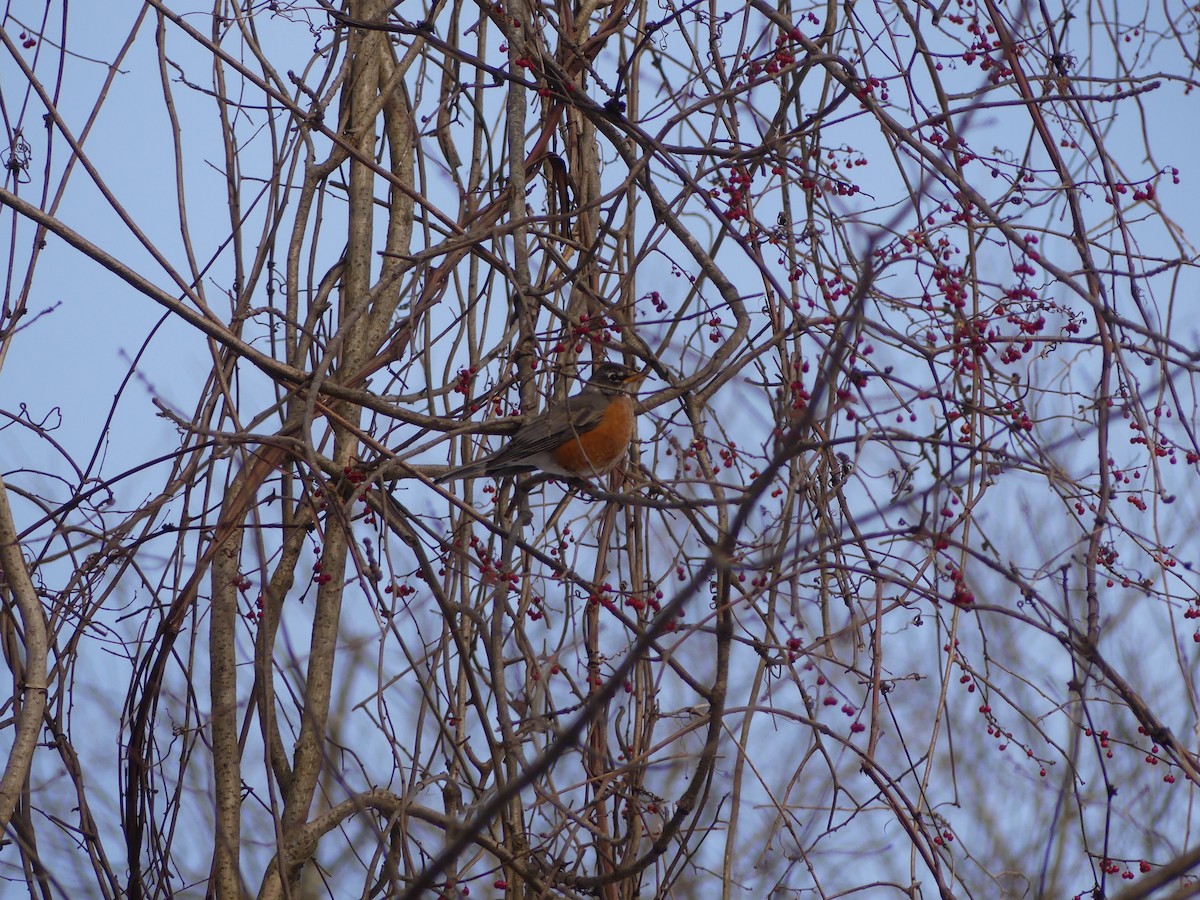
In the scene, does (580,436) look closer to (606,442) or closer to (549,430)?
(549,430)

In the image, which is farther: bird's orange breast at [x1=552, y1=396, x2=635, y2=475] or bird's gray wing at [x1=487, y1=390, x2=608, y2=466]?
bird's orange breast at [x1=552, y1=396, x2=635, y2=475]

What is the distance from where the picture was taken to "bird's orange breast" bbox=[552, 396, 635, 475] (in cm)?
325

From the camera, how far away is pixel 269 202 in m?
3.37

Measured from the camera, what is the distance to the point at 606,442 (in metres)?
3.57

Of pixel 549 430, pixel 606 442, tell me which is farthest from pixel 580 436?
pixel 606 442

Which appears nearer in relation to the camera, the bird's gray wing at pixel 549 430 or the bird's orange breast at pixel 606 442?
the bird's gray wing at pixel 549 430

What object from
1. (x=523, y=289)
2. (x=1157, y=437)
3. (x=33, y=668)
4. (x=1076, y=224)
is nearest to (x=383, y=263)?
(x=523, y=289)

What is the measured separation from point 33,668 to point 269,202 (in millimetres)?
1490

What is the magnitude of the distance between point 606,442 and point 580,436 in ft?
2.04

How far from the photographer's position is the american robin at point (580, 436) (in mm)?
3092

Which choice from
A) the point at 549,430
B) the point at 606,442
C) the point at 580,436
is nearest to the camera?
the point at 580,436

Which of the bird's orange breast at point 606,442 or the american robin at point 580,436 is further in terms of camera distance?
the bird's orange breast at point 606,442

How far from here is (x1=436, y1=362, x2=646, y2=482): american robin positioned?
309 centimetres

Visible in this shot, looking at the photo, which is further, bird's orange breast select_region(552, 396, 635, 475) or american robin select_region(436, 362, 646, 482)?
bird's orange breast select_region(552, 396, 635, 475)
